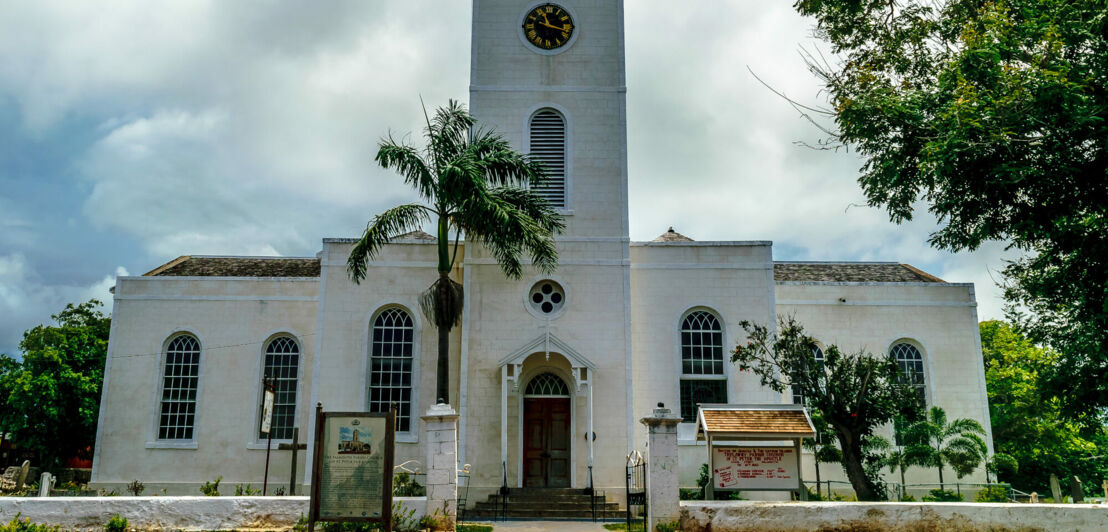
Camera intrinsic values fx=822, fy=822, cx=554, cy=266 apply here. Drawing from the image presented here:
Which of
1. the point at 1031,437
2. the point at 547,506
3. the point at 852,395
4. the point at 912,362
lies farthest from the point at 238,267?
the point at 1031,437

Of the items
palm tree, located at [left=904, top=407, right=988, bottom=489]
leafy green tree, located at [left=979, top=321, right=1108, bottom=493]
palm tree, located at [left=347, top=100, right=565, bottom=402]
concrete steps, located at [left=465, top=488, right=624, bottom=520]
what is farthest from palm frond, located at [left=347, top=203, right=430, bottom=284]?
leafy green tree, located at [left=979, top=321, right=1108, bottom=493]

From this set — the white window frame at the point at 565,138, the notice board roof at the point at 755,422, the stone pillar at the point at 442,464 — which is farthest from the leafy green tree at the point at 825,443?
the stone pillar at the point at 442,464

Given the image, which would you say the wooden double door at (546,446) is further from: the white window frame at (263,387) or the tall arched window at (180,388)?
the tall arched window at (180,388)

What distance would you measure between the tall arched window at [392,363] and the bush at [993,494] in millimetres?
15347

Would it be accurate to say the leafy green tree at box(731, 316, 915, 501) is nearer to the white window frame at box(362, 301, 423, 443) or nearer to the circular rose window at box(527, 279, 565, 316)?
the circular rose window at box(527, 279, 565, 316)

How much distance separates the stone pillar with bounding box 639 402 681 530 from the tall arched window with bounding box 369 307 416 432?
10.2 meters

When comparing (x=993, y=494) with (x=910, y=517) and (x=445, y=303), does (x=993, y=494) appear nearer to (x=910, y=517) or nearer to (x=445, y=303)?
(x=910, y=517)

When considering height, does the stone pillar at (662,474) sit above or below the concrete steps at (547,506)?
above

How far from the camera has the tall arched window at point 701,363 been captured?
21.6 m

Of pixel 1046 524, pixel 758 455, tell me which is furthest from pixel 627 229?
pixel 1046 524

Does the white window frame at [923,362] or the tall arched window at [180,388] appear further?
the white window frame at [923,362]

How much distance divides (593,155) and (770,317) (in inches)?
253

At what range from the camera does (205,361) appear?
23766 millimetres

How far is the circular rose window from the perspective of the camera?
21.4m
